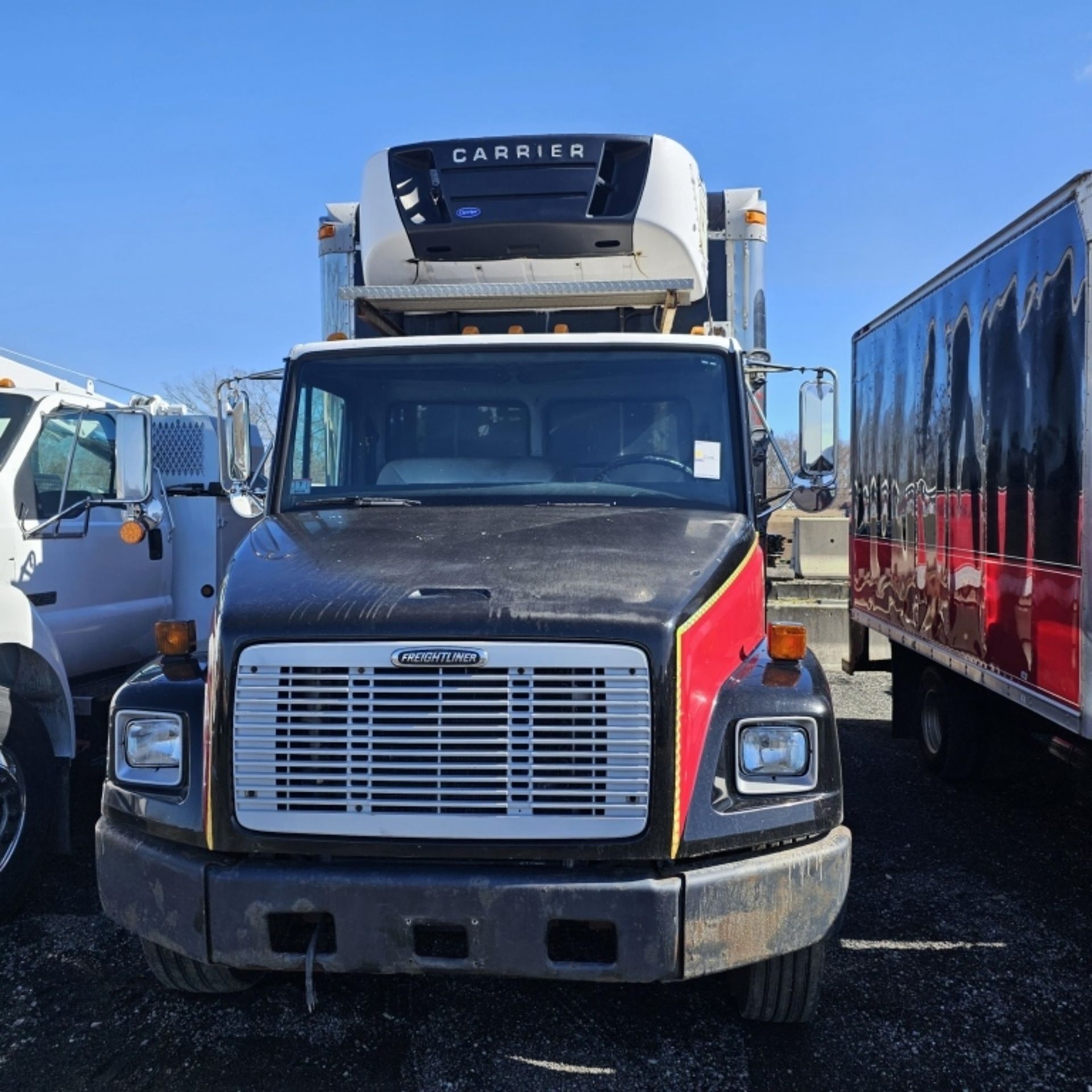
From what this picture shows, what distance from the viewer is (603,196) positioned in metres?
5.37

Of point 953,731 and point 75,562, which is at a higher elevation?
point 75,562

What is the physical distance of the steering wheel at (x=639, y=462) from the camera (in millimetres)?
4152

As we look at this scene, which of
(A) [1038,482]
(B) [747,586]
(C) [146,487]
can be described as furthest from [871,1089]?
(C) [146,487]

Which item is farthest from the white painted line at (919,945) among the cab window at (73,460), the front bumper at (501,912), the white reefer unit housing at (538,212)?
the cab window at (73,460)

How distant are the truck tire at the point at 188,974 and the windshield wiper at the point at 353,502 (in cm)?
177

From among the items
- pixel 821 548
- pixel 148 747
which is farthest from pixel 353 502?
pixel 821 548

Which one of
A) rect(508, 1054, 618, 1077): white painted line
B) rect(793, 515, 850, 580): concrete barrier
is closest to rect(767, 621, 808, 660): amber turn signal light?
rect(508, 1054, 618, 1077): white painted line

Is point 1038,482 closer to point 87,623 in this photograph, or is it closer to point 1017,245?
point 1017,245

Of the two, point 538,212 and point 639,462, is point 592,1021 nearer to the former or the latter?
point 639,462

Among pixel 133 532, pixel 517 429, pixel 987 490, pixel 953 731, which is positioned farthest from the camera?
pixel 953 731

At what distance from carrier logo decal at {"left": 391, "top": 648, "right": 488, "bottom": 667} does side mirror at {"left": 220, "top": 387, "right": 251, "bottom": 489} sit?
2.27 meters

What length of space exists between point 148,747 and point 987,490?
403 centimetres

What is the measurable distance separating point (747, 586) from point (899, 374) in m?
3.67

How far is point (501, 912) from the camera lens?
282 centimetres
